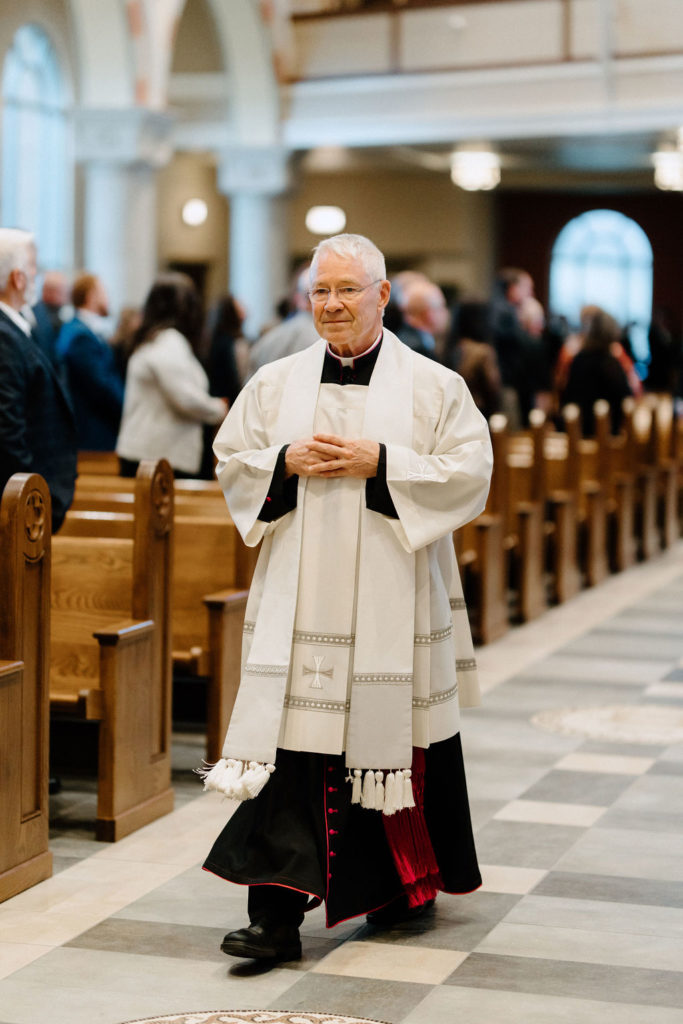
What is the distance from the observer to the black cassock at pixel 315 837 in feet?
11.9

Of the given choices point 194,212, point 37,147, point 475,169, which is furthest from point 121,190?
point 194,212

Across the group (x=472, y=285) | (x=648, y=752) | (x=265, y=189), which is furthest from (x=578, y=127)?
(x=648, y=752)

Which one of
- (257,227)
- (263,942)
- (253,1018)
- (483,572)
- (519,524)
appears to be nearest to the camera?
(253,1018)

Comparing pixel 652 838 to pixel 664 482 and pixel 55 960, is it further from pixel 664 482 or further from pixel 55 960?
pixel 664 482

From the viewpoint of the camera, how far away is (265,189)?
17484mm

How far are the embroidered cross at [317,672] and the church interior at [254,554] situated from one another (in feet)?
2.03

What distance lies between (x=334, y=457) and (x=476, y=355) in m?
4.87

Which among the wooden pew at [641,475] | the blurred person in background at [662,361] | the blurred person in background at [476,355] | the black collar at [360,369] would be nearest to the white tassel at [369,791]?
the black collar at [360,369]

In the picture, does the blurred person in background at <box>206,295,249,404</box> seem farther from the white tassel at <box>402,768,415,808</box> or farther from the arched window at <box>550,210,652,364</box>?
the arched window at <box>550,210,652,364</box>

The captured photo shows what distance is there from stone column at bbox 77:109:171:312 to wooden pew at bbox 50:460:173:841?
33.9ft

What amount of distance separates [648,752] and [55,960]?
110 inches

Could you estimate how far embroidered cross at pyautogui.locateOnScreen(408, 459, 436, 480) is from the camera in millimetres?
3662

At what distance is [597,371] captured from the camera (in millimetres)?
11023

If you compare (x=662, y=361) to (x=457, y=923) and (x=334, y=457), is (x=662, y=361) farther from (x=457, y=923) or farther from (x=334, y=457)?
(x=334, y=457)
